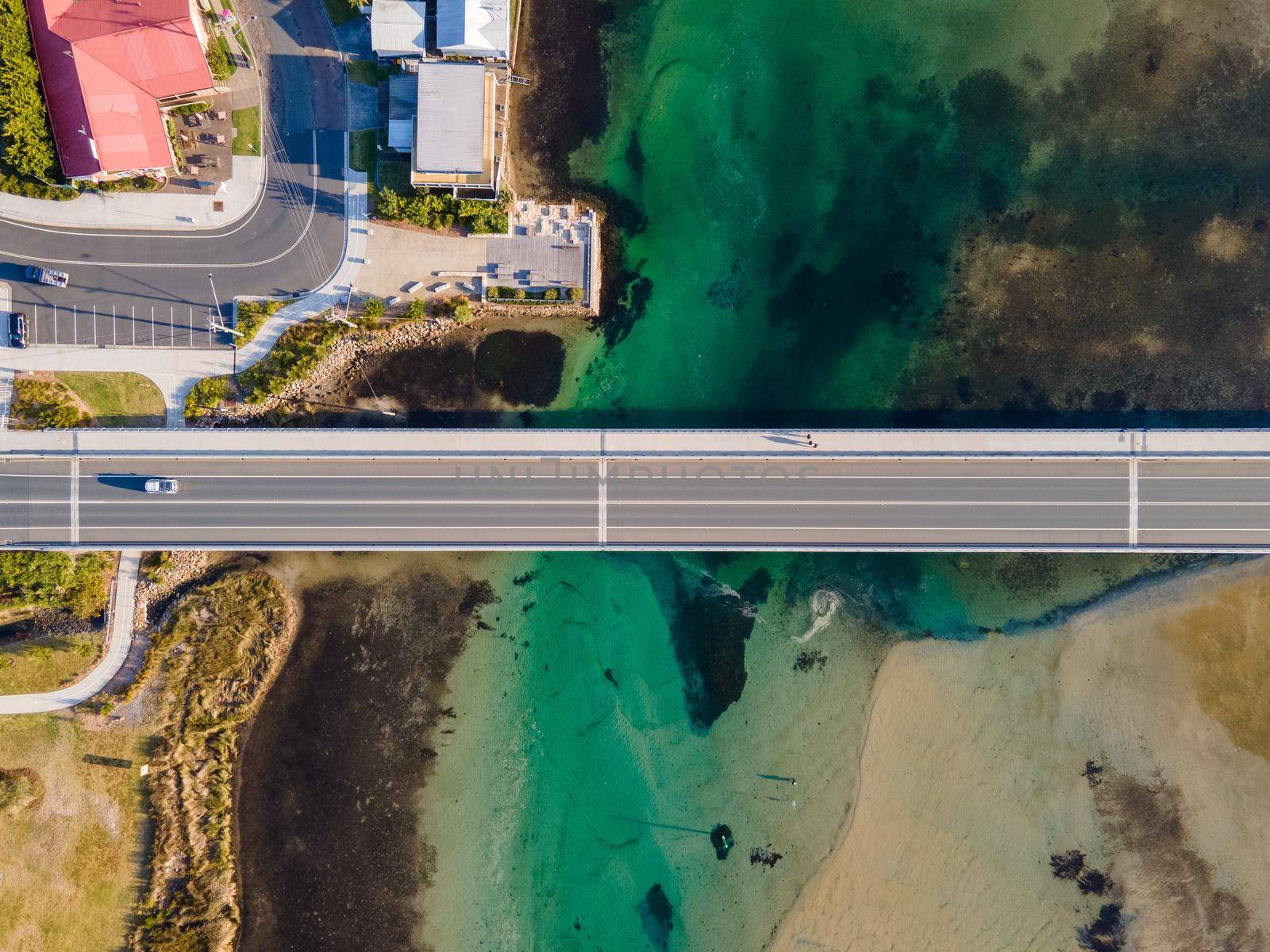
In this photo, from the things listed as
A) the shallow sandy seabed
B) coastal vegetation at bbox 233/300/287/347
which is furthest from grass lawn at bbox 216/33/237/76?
the shallow sandy seabed

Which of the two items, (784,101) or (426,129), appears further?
(784,101)

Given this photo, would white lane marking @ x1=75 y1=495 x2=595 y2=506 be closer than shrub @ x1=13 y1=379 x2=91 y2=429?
Yes

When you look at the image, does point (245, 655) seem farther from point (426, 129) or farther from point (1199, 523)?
point (1199, 523)

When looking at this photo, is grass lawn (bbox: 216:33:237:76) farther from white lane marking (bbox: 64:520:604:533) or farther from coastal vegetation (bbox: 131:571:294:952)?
coastal vegetation (bbox: 131:571:294:952)

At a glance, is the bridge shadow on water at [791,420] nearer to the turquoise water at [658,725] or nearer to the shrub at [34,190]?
the turquoise water at [658,725]

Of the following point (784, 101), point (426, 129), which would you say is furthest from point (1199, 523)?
point (426, 129)

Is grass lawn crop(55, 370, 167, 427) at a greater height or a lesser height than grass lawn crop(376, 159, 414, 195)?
lesser
